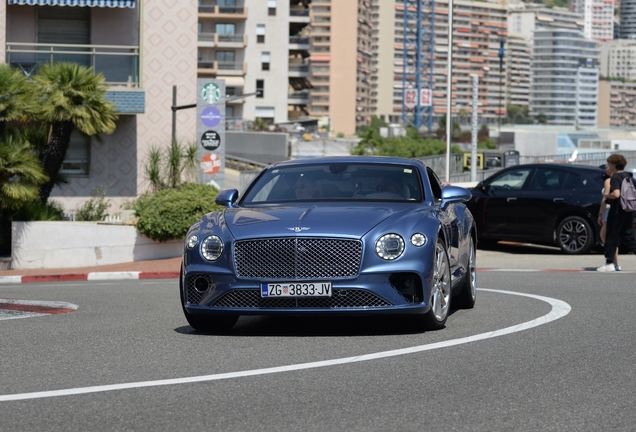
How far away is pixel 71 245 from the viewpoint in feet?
74.5

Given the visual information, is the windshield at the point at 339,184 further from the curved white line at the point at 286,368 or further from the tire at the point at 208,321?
the curved white line at the point at 286,368

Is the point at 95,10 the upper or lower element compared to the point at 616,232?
upper

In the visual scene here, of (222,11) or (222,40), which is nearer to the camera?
(222,11)

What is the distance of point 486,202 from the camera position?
21828 mm

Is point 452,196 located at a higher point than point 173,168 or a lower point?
higher

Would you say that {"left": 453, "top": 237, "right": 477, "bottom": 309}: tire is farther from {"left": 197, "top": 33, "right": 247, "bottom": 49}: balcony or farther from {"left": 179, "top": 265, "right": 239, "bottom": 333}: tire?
{"left": 197, "top": 33, "right": 247, "bottom": 49}: balcony

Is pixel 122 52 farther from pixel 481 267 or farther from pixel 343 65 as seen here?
pixel 343 65

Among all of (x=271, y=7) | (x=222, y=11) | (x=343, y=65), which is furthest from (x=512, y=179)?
(x=343, y=65)

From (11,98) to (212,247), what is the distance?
15.1m

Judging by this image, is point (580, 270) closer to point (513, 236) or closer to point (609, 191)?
point (609, 191)

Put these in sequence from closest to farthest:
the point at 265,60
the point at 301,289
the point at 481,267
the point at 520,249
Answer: the point at 301,289, the point at 481,267, the point at 520,249, the point at 265,60

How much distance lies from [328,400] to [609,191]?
10.8 m

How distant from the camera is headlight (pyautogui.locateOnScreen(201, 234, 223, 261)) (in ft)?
29.8

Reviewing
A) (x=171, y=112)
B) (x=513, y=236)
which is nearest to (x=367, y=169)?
(x=513, y=236)
